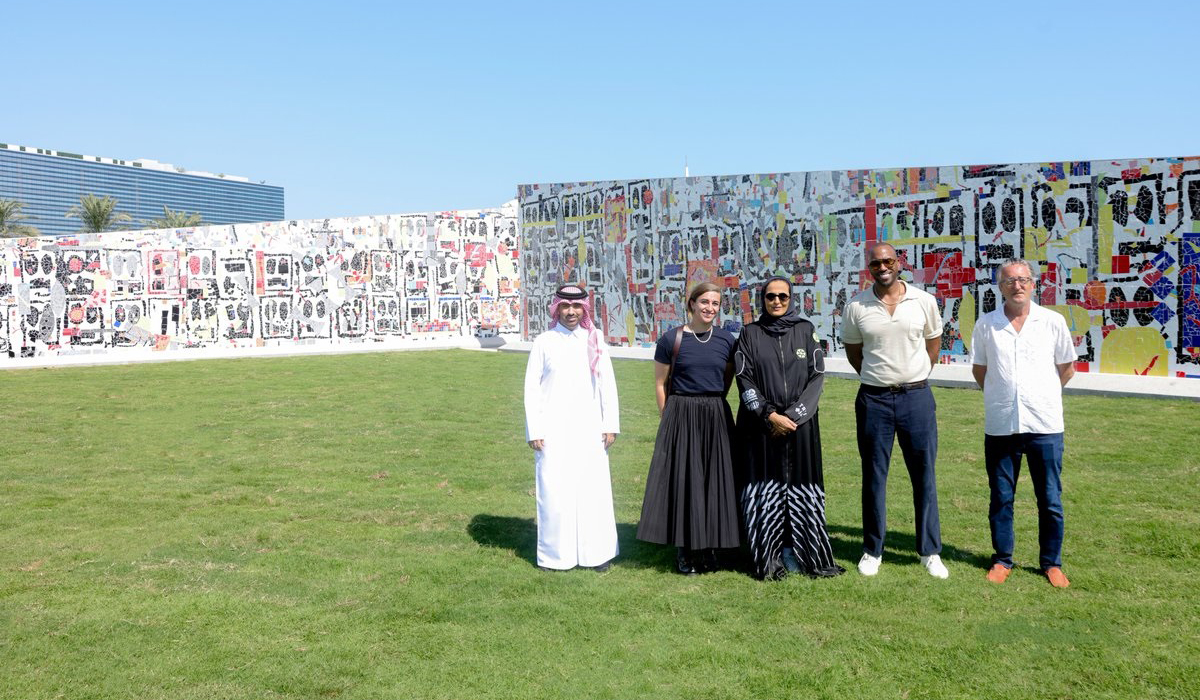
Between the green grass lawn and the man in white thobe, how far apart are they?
0.20 m

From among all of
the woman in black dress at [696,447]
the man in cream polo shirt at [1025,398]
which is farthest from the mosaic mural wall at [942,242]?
the woman in black dress at [696,447]

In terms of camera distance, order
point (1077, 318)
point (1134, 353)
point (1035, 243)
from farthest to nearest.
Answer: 1. point (1035, 243)
2. point (1077, 318)
3. point (1134, 353)

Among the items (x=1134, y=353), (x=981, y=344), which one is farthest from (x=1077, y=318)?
(x=981, y=344)

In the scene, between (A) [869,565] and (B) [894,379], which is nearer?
(B) [894,379]

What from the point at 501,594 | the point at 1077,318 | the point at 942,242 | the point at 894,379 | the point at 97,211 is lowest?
the point at 501,594

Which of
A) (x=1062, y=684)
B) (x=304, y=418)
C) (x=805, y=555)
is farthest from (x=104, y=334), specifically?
(x=1062, y=684)

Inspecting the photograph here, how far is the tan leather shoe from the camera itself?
5199mm

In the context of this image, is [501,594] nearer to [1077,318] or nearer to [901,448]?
[901,448]

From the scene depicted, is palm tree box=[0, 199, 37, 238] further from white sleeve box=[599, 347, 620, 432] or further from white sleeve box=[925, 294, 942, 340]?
white sleeve box=[925, 294, 942, 340]

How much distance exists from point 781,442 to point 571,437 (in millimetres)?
1229

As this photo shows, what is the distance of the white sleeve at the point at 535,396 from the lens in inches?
226

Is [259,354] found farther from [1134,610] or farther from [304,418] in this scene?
[1134,610]

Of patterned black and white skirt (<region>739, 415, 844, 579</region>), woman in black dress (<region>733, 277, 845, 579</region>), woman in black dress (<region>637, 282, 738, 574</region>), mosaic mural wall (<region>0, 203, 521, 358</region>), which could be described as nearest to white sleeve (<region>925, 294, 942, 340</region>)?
woman in black dress (<region>733, 277, 845, 579</region>)

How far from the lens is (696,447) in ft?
18.0
